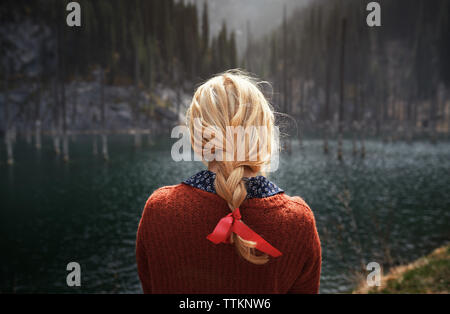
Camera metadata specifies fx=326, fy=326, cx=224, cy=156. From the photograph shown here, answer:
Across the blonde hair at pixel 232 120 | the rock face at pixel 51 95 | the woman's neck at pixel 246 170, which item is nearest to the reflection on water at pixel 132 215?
the woman's neck at pixel 246 170

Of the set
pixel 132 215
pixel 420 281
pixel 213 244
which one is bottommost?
pixel 132 215

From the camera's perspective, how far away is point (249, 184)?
1.86m

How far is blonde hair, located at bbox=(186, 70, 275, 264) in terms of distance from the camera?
66.8 inches

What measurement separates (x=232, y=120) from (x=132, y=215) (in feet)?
58.4

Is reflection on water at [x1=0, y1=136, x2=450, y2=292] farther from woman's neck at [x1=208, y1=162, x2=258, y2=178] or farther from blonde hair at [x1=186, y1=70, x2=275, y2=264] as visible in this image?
blonde hair at [x1=186, y1=70, x2=275, y2=264]

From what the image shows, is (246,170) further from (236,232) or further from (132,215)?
(132,215)

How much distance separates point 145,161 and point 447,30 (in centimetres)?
8129

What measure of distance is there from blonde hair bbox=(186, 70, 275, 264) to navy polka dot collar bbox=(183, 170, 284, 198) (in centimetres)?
7

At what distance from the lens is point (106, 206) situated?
66.3ft

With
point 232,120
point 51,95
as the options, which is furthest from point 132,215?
point 51,95

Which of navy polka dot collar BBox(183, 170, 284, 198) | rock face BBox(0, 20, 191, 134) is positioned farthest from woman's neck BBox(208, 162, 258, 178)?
rock face BBox(0, 20, 191, 134)

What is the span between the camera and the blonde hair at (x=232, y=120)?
1697 mm
